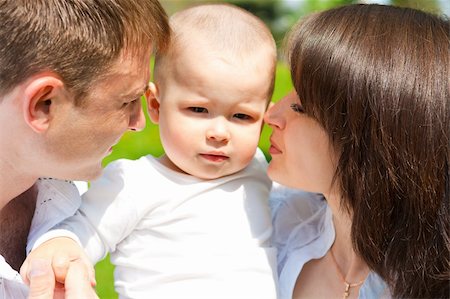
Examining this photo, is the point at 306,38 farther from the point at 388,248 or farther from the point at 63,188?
the point at 63,188

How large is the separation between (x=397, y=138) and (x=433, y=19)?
476 mm

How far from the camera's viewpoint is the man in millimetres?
2334

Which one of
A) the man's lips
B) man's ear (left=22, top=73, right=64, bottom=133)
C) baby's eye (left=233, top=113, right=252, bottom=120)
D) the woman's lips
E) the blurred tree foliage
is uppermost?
man's ear (left=22, top=73, right=64, bottom=133)

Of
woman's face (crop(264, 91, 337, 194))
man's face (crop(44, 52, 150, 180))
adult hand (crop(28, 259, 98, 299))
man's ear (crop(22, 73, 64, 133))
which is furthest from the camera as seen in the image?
woman's face (crop(264, 91, 337, 194))

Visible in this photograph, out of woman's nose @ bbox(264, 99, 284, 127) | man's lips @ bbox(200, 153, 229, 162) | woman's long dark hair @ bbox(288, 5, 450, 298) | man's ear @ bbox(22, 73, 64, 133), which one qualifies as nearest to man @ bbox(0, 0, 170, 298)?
man's ear @ bbox(22, 73, 64, 133)

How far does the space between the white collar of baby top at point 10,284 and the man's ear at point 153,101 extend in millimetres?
808

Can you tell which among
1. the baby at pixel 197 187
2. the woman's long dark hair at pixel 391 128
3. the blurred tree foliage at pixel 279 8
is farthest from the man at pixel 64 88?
the blurred tree foliage at pixel 279 8

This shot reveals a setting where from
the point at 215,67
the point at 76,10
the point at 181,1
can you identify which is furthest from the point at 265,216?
the point at 181,1

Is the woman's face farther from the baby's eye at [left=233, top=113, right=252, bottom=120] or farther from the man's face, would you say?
the man's face

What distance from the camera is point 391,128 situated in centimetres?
241

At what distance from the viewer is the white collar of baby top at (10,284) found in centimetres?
240

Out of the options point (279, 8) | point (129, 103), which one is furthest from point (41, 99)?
point (279, 8)

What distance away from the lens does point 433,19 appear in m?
2.59

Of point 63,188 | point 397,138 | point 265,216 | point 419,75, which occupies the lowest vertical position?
point 265,216
